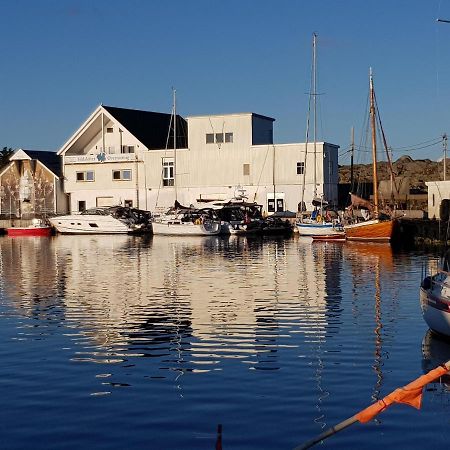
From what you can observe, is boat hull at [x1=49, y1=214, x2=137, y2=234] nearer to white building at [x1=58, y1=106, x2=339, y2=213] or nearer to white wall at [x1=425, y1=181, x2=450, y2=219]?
white building at [x1=58, y1=106, x2=339, y2=213]

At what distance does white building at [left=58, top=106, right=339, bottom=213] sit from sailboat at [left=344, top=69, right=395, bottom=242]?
41.8ft

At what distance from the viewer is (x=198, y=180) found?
88.9m

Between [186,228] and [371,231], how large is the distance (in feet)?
67.3

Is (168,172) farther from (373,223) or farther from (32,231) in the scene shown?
(373,223)

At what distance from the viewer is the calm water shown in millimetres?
15164

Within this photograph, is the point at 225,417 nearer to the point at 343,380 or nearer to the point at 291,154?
the point at 343,380

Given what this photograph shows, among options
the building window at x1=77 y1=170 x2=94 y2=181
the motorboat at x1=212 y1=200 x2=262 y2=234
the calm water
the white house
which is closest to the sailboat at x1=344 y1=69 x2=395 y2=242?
the motorboat at x1=212 y1=200 x2=262 y2=234

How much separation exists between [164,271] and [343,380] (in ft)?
87.9

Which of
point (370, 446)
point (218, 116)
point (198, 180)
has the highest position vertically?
point (218, 116)

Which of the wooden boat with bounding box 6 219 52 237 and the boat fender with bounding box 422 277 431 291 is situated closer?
the boat fender with bounding box 422 277 431 291

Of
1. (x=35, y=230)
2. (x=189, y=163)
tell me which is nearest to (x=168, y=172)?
(x=189, y=163)

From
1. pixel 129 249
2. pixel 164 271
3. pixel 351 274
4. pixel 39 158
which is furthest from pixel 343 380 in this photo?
pixel 39 158

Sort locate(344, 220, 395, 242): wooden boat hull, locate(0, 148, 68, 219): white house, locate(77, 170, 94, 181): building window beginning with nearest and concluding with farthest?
locate(344, 220, 395, 242): wooden boat hull < locate(77, 170, 94, 181): building window < locate(0, 148, 68, 219): white house

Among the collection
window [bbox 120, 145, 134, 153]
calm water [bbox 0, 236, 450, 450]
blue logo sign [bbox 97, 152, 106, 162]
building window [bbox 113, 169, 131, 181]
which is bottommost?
calm water [bbox 0, 236, 450, 450]
